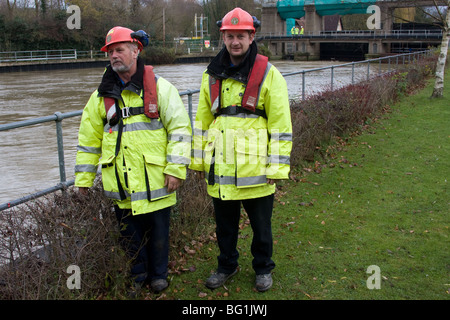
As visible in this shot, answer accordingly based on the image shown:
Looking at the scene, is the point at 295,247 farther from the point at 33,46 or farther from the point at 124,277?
the point at 33,46

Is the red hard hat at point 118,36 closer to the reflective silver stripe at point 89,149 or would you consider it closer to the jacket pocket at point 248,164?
the reflective silver stripe at point 89,149

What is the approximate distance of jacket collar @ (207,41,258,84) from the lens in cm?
348

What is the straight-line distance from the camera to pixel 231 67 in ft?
11.6

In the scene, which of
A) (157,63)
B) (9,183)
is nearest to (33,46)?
(157,63)

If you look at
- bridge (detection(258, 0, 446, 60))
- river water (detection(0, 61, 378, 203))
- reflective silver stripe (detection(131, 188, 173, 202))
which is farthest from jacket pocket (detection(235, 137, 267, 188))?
bridge (detection(258, 0, 446, 60))

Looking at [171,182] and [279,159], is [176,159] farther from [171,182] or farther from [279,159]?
[279,159]

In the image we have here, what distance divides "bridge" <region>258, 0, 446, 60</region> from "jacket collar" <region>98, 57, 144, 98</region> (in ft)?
166

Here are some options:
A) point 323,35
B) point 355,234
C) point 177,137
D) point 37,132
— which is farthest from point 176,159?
point 323,35

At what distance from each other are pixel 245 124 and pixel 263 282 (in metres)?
1.34

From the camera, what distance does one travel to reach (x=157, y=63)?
52719mm

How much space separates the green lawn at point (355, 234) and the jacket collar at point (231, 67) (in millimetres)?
1758

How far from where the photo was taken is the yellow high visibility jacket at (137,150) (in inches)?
137

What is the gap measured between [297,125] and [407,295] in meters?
4.22

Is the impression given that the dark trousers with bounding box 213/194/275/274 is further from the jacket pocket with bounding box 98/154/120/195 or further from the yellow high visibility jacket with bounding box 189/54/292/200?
the jacket pocket with bounding box 98/154/120/195
